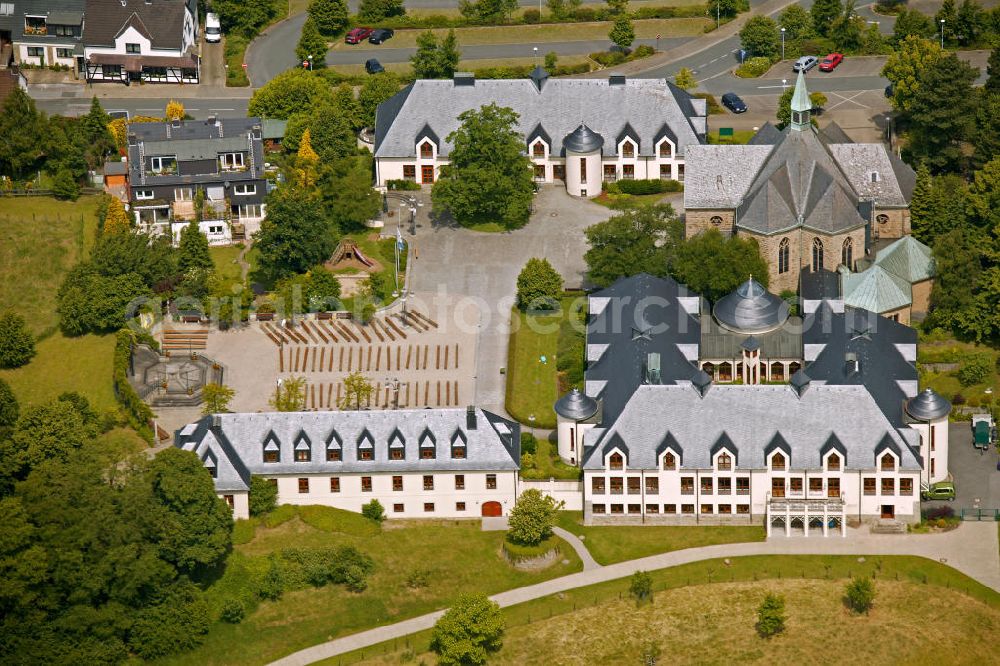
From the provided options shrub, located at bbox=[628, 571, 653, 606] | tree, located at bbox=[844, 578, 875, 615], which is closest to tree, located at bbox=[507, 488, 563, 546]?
shrub, located at bbox=[628, 571, 653, 606]

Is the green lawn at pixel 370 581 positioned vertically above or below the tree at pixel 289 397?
below

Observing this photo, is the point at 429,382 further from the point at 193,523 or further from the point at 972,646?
the point at 972,646

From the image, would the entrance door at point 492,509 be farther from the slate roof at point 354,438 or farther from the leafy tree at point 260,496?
the leafy tree at point 260,496

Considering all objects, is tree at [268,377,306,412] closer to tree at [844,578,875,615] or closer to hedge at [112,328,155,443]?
hedge at [112,328,155,443]

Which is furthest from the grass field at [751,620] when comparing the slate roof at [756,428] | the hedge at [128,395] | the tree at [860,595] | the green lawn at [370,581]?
the hedge at [128,395]

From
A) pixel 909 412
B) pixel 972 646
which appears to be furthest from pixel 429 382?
pixel 972 646
